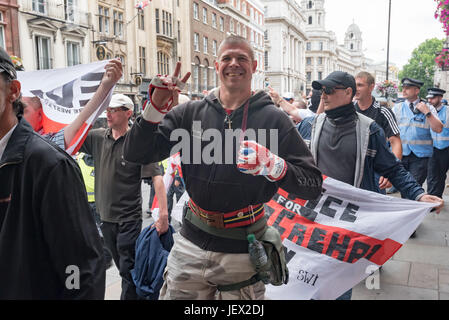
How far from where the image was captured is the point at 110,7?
2936 cm

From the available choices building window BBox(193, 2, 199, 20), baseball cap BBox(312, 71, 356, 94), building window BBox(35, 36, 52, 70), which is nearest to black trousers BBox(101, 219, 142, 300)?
baseball cap BBox(312, 71, 356, 94)

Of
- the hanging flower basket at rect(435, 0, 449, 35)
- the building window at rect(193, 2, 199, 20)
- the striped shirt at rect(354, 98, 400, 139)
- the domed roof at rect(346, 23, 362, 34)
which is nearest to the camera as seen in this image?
the striped shirt at rect(354, 98, 400, 139)

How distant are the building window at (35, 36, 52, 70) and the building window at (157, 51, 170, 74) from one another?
11.7 meters

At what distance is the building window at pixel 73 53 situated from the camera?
86.4 ft

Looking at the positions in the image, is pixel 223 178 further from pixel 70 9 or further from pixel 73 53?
pixel 70 9

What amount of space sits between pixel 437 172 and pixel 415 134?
983mm

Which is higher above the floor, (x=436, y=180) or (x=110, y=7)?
(x=110, y=7)

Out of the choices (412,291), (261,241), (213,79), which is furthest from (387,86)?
(261,241)

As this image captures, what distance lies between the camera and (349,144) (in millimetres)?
3699

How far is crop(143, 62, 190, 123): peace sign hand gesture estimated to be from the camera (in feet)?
7.86

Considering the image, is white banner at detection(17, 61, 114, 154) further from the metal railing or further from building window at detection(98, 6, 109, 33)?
building window at detection(98, 6, 109, 33)

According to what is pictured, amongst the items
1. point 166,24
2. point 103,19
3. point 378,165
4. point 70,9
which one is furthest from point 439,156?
point 166,24
